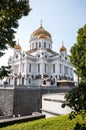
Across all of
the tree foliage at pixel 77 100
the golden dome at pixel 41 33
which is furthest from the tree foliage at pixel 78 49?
the golden dome at pixel 41 33

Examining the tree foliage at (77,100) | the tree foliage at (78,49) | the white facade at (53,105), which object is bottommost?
the white facade at (53,105)

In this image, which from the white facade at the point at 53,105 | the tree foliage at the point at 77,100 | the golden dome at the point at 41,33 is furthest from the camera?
the golden dome at the point at 41,33

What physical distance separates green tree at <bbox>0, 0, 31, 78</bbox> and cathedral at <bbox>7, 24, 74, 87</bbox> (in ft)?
127

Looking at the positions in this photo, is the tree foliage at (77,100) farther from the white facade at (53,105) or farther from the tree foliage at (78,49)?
the white facade at (53,105)

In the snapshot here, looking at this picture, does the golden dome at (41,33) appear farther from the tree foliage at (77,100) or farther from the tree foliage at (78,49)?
the tree foliage at (77,100)

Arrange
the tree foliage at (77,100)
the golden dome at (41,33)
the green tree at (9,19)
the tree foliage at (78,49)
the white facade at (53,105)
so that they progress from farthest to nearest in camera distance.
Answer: the golden dome at (41,33) → the white facade at (53,105) → the tree foliage at (78,49) → the green tree at (9,19) → the tree foliage at (77,100)

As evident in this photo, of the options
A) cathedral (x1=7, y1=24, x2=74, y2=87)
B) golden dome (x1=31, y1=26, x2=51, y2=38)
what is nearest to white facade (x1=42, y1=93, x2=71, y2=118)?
cathedral (x1=7, y1=24, x2=74, y2=87)

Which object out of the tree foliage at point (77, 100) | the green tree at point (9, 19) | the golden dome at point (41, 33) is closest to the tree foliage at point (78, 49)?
the green tree at point (9, 19)

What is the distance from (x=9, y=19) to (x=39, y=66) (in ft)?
140

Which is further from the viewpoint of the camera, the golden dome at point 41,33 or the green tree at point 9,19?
the golden dome at point 41,33

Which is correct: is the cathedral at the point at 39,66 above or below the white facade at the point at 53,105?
above

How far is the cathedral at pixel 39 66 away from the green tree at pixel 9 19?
3872 cm

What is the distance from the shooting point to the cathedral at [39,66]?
159ft

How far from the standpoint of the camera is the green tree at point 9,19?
7434 millimetres
